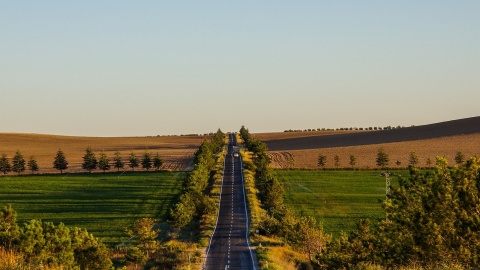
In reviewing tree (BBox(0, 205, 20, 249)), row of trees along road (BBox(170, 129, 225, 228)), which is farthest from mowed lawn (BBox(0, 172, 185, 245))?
tree (BBox(0, 205, 20, 249))

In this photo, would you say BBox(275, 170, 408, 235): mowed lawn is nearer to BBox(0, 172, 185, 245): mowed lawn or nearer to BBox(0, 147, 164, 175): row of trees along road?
BBox(0, 172, 185, 245): mowed lawn

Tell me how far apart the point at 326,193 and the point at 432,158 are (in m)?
65.8

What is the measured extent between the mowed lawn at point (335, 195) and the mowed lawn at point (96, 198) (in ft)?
79.7

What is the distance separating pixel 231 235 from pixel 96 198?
4814 cm

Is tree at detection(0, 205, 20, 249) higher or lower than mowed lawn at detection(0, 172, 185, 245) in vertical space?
higher

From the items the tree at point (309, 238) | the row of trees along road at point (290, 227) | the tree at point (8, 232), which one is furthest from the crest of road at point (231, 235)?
the tree at point (8, 232)

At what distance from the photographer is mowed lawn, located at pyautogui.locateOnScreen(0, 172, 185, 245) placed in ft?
290

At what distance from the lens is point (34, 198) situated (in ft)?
379

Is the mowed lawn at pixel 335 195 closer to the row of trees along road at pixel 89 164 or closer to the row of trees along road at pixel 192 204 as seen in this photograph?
the row of trees along road at pixel 192 204

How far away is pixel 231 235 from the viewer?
2901 inches

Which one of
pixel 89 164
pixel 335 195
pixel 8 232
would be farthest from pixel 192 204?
pixel 89 164

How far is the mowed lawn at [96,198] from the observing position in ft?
290

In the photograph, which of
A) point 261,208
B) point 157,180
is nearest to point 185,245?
point 261,208

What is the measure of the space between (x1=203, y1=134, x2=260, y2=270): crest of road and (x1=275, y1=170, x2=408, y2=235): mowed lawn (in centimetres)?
1010
